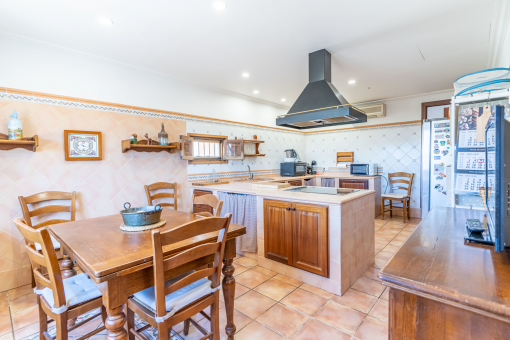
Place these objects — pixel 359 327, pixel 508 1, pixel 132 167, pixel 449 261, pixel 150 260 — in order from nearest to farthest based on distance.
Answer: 1. pixel 449 261
2. pixel 150 260
3. pixel 359 327
4. pixel 508 1
5. pixel 132 167

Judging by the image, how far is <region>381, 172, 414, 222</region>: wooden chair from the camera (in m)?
4.39

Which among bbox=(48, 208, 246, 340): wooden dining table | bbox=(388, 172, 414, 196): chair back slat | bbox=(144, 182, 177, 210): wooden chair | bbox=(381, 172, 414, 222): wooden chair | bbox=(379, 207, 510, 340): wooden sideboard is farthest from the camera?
bbox=(388, 172, 414, 196): chair back slat

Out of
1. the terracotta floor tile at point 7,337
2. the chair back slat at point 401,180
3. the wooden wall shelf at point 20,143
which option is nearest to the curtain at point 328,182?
the chair back slat at point 401,180

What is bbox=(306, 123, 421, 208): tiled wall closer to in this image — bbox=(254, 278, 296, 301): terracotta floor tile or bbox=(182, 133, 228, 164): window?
bbox=(182, 133, 228, 164): window

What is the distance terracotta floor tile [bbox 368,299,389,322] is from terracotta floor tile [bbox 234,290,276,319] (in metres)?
0.78

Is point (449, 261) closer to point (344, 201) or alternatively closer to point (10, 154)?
point (344, 201)

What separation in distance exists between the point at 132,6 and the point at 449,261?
255 centimetres

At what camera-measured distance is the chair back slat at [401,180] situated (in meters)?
4.55

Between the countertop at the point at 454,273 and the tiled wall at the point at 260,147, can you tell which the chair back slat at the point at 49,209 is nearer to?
the tiled wall at the point at 260,147

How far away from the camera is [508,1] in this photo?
73.0 inches

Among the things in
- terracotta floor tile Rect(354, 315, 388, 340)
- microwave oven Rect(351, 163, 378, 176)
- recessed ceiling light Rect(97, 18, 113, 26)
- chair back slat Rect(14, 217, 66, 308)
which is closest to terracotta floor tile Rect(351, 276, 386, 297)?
terracotta floor tile Rect(354, 315, 388, 340)

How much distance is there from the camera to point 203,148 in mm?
3961

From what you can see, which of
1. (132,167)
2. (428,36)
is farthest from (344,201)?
(132,167)

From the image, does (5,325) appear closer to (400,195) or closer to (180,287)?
(180,287)
